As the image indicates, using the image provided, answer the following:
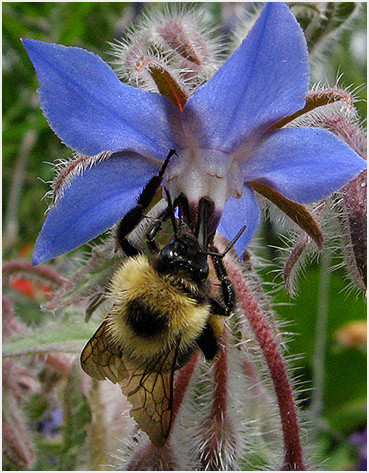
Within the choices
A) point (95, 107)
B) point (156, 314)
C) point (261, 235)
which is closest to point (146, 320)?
point (156, 314)

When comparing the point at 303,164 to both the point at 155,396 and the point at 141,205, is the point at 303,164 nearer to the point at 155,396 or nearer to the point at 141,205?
the point at 141,205

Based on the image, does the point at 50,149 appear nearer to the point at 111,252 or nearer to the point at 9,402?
the point at 9,402

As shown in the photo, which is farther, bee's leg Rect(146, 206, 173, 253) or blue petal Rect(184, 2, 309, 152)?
bee's leg Rect(146, 206, 173, 253)

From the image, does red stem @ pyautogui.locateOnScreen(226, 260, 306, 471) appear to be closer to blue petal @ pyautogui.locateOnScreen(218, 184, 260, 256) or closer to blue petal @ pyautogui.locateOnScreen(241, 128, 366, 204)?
blue petal @ pyautogui.locateOnScreen(218, 184, 260, 256)

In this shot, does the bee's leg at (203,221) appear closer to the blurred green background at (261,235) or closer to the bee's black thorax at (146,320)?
the bee's black thorax at (146,320)

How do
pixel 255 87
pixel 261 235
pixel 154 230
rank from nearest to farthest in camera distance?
1. pixel 255 87
2. pixel 154 230
3. pixel 261 235

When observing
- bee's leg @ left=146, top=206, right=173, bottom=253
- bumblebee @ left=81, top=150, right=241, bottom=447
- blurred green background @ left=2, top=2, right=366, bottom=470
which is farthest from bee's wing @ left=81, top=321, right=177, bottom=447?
blurred green background @ left=2, top=2, right=366, bottom=470
